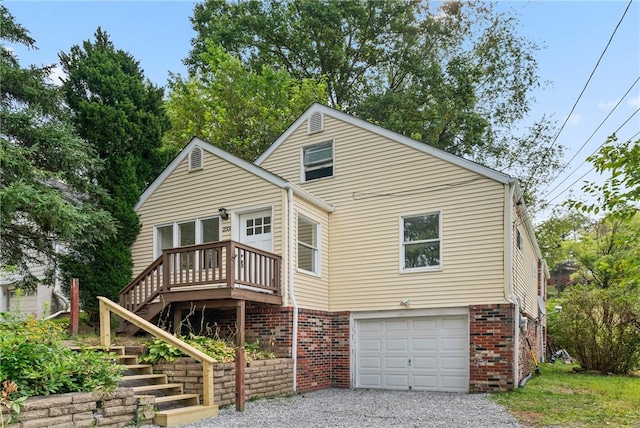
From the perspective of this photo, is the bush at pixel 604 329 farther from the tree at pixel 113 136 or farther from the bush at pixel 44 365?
the bush at pixel 44 365

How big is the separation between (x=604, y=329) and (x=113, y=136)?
1463 centimetres

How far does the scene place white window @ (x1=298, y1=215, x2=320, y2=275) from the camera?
501 inches

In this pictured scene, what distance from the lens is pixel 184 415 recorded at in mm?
7707

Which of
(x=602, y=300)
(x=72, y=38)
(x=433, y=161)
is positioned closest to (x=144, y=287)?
(x=433, y=161)

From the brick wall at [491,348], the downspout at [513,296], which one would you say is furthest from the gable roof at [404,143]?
the brick wall at [491,348]

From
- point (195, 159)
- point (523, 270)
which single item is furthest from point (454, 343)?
point (195, 159)

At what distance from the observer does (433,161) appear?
1236 centimetres

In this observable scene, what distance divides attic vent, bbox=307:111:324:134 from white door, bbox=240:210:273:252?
9.98 feet

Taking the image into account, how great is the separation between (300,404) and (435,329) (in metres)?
3.78

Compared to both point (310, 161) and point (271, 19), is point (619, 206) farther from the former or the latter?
point (271, 19)

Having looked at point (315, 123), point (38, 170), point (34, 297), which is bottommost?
point (34, 297)

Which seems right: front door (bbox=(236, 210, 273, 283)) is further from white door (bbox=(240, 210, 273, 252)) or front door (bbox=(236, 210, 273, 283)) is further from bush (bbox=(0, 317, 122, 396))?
bush (bbox=(0, 317, 122, 396))

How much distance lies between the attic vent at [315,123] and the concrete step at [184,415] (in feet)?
25.9

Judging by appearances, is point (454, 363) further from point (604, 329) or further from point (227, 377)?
point (604, 329)
